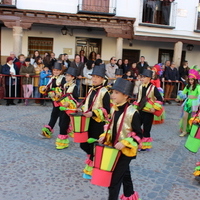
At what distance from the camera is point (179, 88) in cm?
1270

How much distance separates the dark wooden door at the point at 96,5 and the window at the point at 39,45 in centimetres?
274

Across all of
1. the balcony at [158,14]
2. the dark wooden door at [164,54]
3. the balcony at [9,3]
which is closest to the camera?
the balcony at [9,3]

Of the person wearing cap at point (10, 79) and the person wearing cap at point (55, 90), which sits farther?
the person wearing cap at point (10, 79)

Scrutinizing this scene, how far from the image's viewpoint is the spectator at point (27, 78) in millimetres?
10180

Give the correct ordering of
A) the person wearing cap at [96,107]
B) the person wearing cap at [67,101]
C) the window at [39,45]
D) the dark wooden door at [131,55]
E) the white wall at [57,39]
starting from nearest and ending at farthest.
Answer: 1. the person wearing cap at [96,107]
2. the person wearing cap at [67,101]
3. the white wall at [57,39]
4. the window at [39,45]
5. the dark wooden door at [131,55]

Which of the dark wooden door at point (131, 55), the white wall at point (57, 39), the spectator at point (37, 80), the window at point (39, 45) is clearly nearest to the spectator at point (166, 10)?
the dark wooden door at point (131, 55)

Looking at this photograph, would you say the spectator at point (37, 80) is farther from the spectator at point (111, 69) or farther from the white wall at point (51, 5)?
the white wall at point (51, 5)

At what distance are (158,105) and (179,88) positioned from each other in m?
7.65

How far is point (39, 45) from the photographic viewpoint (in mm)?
14766

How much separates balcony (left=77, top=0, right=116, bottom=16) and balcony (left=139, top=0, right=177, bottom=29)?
1.77m

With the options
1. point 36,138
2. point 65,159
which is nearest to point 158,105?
point 65,159

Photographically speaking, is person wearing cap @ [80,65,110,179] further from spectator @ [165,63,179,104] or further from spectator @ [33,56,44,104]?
spectator @ [165,63,179,104]

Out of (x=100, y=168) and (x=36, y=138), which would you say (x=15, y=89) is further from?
(x=100, y=168)

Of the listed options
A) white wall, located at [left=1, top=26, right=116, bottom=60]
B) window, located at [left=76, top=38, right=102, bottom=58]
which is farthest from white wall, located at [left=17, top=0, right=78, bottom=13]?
window, located at [left=76, top=38, right=102, bottom=58]
